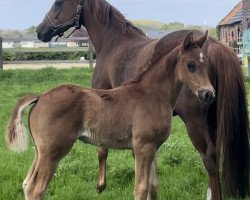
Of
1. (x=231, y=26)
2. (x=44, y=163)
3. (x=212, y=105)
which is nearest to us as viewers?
(x=44, y=163)

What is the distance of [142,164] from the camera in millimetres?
3762

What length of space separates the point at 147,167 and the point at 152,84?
0.69 meters

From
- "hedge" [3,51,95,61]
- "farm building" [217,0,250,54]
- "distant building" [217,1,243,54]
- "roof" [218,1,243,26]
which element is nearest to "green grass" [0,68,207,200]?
"hedge" [3,51,95,61]

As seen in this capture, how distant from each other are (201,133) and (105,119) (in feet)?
3.44

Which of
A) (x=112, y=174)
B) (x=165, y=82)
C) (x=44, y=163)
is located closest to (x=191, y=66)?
(x=165, y=82)

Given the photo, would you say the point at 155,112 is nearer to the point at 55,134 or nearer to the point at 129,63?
the point at 55,134

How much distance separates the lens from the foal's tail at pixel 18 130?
12.1 feet

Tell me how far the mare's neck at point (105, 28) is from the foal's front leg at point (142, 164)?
2119 millimetres

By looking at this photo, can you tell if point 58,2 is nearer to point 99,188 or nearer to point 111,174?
point 111,174

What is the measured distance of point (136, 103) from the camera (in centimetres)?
389

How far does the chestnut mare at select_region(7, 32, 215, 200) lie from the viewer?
3656 millimetres

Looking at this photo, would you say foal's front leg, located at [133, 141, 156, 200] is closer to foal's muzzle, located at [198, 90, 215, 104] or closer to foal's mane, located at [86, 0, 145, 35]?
foal's muzzle, located at [198, 90, 215, 104]

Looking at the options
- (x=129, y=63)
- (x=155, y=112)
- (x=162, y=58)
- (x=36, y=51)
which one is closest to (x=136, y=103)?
(x=155, y=112)

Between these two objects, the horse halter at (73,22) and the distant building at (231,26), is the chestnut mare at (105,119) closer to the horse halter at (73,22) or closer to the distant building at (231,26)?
the horse halter at (73,22)
